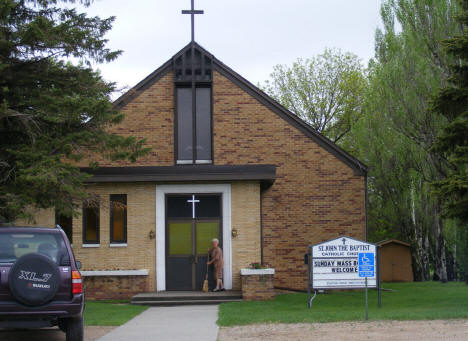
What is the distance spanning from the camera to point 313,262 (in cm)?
1542

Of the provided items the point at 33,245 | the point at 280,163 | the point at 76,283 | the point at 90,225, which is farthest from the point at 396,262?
the point at 33,245

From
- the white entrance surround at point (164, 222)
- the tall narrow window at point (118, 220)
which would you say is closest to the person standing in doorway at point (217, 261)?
the white entrance surround at point (164, 222)

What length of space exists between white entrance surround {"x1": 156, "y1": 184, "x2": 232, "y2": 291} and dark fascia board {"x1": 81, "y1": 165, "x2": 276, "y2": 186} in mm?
489

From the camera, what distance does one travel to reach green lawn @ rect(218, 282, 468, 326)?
12.9 m

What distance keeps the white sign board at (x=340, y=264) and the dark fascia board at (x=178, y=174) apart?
3850 millimetres

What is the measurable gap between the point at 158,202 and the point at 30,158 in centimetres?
554

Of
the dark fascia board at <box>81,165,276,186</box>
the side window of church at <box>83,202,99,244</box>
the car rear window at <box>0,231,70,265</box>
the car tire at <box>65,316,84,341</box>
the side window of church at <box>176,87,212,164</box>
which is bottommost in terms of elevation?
the car tire at <box>65,316,84,341</box>

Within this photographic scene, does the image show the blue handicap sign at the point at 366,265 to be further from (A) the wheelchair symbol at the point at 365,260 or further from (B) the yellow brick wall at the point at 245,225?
(B) the yellow brick wall at the point at 245,225

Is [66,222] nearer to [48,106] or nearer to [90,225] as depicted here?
[90,225]

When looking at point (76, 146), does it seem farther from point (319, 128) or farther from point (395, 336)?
point (319, 128)

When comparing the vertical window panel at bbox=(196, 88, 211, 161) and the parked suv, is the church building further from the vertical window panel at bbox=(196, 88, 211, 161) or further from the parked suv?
the parked suv

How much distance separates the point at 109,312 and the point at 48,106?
4862 millimetres

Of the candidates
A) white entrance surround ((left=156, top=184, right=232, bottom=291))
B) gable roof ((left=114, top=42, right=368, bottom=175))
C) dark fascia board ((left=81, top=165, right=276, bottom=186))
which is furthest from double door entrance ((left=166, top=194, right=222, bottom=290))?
gable roof ((left=114, top=42, right=368, bottom=175))

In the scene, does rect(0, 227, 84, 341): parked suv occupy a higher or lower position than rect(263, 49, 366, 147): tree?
lower
